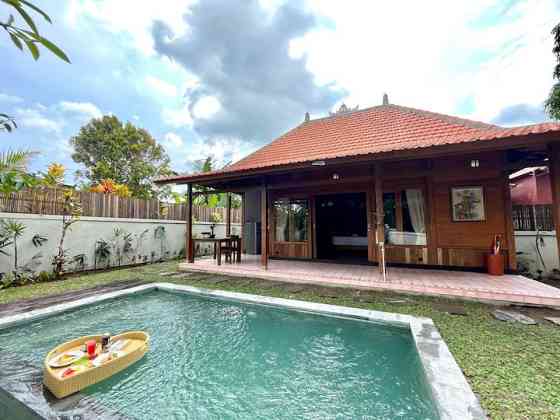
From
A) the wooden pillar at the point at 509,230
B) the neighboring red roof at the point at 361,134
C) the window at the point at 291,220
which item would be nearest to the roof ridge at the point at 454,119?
the neighboring red roof at the point at 361,134

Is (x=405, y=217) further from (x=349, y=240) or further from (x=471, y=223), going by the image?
(x=349, y=240)

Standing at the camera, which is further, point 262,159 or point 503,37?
point 262,159

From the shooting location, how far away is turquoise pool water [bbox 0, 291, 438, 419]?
233 cm

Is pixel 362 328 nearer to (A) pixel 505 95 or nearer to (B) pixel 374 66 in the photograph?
(B) pixel 374 66

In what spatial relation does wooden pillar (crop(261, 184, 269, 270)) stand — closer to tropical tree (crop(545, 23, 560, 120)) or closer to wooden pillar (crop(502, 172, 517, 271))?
wooden pillar (crop(502, 172, 517, 271))

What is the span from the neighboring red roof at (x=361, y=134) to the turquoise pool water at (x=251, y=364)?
12.3 ft

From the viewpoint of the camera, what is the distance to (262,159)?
9531 millimetres

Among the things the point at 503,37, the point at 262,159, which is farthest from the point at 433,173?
the point at 503,37

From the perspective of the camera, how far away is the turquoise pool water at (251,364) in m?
2.33

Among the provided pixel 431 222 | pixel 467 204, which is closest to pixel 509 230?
pixel 467 204

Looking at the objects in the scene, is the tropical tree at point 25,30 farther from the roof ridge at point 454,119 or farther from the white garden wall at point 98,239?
the roof ridge at point 454,119

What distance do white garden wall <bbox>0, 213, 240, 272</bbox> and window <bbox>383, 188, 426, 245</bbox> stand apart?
8494 mm

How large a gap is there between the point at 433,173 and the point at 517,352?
4734 millimetres

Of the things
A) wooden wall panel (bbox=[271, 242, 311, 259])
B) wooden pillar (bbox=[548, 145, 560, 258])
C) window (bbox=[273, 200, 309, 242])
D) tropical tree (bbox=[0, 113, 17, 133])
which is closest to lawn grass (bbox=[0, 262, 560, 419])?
wooden pillar (bbox=[548, 145, 560, 258])
